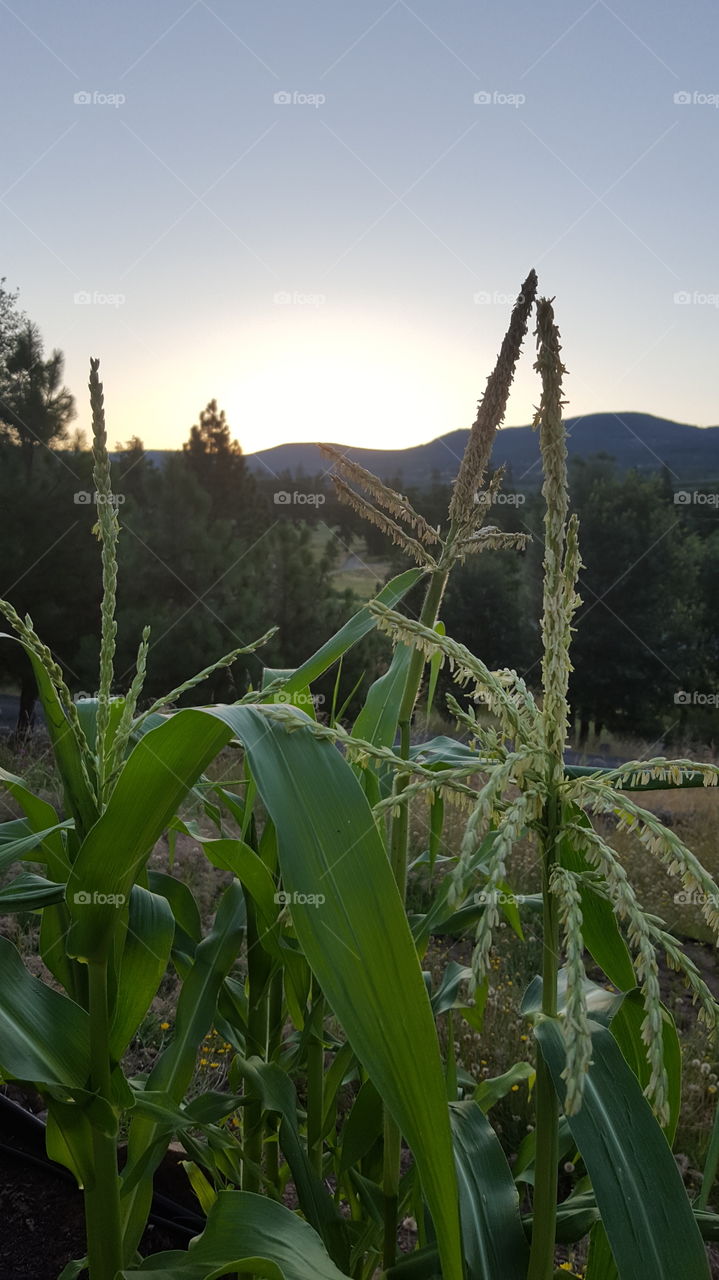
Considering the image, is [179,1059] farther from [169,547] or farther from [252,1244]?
[169,547]

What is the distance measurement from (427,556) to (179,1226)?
3.66ft

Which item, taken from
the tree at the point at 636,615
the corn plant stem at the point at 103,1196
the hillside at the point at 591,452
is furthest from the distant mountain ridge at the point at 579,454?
the tree at the point at 636,615

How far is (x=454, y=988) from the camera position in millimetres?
1075

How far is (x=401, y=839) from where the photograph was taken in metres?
0.82

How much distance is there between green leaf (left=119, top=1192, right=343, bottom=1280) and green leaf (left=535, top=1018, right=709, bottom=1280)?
0.27m

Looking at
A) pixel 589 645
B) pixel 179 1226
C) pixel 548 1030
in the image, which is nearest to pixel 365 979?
pixel 548 1030

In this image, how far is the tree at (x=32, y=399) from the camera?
738 cm

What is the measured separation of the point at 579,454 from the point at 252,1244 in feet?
64.7

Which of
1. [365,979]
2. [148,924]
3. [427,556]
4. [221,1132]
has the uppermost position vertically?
[427,556]

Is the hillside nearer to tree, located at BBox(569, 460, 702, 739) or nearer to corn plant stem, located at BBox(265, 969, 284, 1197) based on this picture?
corn plant stem, located at BBox(265, 969, 284, 1197)

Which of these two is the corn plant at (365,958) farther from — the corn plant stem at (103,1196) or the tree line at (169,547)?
the tree line at (169,547)

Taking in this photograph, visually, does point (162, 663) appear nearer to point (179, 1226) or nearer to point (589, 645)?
point (179, 1226)

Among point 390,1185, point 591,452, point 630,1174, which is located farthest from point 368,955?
point 591,452

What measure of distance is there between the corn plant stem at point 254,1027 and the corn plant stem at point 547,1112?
44 cm
